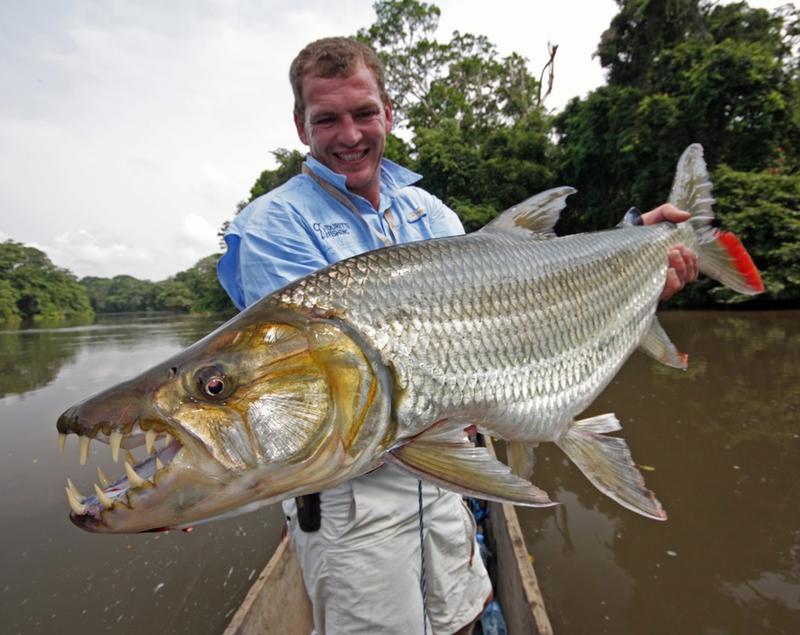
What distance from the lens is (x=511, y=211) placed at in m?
2.03

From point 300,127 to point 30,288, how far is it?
7948 cm

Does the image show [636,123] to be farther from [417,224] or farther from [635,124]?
[417,224]

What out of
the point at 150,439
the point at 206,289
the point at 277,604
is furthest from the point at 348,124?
the point at 206,289

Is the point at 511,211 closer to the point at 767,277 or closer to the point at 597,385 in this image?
the point at 597,385

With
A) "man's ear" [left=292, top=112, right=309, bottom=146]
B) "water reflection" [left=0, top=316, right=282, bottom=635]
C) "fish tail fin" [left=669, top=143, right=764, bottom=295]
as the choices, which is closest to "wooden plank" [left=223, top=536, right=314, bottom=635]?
"water reflection" [left=0, top=316, right=282, bottom=635]

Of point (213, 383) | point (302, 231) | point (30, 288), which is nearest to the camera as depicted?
point (213, 383)

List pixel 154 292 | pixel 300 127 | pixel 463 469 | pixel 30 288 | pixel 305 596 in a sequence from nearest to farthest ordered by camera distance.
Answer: pixel 463 469
pixel 300 127
pixel 305 596
pixel 30 288
pixel 154 292

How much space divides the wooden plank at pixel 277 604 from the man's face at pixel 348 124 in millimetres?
2237

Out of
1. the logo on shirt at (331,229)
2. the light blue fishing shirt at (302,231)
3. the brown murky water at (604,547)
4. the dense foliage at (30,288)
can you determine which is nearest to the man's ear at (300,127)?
the light blue fishing shirt at (302,231)

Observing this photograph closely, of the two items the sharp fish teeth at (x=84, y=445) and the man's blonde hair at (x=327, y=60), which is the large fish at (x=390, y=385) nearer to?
the sharp fish teeth at (x=84, y=445)

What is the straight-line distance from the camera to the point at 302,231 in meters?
1.98

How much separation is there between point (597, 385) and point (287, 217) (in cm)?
149

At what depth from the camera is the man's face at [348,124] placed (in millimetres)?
2150

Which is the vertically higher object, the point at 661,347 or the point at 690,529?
the point at 661,347
